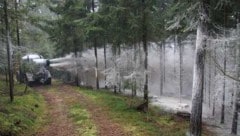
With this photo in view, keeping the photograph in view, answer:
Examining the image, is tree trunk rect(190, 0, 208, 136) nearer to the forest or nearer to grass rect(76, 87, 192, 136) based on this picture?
the forest

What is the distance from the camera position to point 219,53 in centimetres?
1496

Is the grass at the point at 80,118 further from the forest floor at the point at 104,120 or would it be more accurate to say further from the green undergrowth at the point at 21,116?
the green undergrowth at the point at 21,116

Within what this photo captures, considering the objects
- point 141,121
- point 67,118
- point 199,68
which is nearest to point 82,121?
point 67,118

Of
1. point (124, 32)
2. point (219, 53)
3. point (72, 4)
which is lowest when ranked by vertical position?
point (219, 53)

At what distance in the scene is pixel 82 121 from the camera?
1847 cm

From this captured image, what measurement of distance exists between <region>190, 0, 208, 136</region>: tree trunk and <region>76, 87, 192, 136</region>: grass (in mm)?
1101

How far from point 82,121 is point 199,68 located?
7.55 m

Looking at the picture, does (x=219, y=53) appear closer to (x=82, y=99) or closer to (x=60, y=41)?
(x=82, y=99)

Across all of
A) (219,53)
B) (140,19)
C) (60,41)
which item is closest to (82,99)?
(140,19)

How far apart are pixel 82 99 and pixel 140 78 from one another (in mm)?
6545

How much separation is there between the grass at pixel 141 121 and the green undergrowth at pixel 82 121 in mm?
1629

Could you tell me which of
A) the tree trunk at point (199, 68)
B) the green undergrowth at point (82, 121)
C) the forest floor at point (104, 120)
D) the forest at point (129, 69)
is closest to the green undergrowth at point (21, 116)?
the forest at point (129, 69)

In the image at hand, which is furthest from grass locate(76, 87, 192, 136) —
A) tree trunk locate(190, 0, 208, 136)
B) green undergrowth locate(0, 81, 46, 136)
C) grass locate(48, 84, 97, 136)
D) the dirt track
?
green undergrowth locate(0, 81, 46, 136)

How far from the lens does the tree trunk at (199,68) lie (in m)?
14.9
